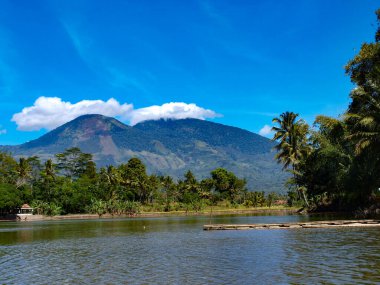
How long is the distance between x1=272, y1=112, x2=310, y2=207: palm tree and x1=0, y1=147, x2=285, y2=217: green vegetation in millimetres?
42292

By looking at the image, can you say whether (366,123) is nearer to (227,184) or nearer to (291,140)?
(291,140)

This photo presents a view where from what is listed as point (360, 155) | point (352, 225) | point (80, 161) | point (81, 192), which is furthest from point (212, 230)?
point (80, 161)

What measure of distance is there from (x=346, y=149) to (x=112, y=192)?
75548 millimetres

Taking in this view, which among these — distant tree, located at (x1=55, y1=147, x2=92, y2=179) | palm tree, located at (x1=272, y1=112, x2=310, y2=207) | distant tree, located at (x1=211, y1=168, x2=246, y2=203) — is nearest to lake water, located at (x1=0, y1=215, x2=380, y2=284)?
palm tree, located at (x1=272, y1=112, x2=310, y2=207)

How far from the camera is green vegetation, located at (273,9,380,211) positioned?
119 feet

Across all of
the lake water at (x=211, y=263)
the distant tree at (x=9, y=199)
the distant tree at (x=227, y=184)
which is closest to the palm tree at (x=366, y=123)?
the lake water at (x=211, y=263)

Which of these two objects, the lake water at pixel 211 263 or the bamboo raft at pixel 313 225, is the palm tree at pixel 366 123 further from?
the lake water at pixel 211 263

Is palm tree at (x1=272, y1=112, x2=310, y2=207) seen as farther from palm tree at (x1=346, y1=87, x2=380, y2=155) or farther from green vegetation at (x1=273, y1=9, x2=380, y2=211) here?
palm tree at (x1=346, y1=87, x2=380, y2=155)

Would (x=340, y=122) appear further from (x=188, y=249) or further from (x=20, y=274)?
(x=20, y=274)

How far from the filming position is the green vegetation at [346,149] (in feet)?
119

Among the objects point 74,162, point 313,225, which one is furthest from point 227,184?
point 313,225

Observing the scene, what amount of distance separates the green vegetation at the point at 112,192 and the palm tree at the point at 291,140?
42.3 m

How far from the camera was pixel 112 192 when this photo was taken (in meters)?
111

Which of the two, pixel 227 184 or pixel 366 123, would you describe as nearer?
pixel 366 123
